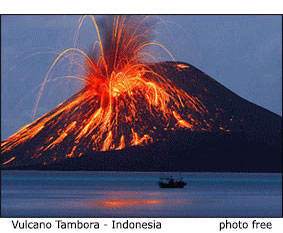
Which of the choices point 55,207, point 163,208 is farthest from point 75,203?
point 163,208

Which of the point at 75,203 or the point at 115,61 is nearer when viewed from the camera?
the point at 75,203

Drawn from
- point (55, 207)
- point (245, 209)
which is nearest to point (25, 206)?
point (55, 207)
